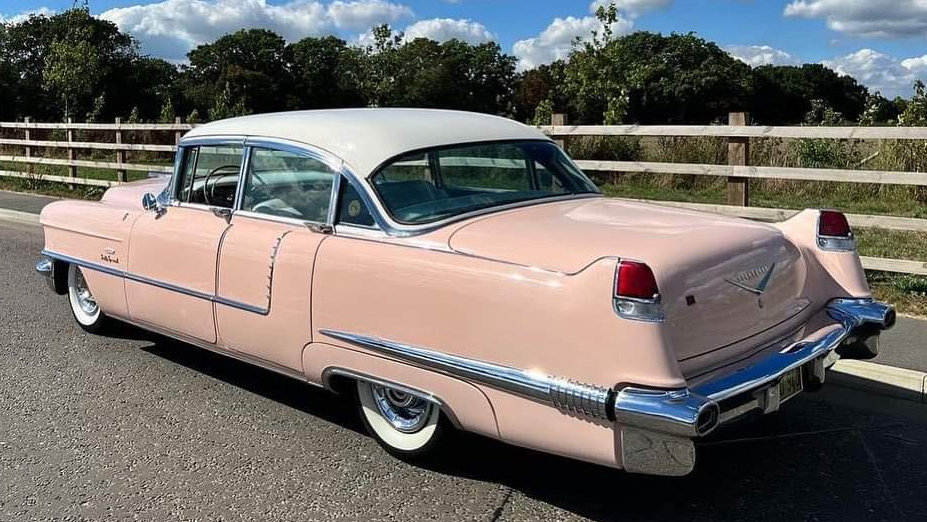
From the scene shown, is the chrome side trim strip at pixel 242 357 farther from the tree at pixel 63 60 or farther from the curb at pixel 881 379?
the tree at pixel 63 60

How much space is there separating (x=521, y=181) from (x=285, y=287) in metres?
1.37

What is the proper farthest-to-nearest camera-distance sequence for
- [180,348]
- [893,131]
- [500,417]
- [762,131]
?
[762,131] < [893,131] < [180,348] < [500,417]

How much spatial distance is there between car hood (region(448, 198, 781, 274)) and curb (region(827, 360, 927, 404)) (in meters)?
1.53

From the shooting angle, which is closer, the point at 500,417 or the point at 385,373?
the point at 500,417

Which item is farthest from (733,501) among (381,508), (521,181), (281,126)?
(281,126)

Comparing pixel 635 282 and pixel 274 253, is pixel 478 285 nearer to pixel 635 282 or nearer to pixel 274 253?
pixel 635 282

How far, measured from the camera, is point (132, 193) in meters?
5.54

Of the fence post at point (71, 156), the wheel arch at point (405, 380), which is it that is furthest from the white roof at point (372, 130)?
the fence post at point (71, 156)

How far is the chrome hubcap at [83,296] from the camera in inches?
230

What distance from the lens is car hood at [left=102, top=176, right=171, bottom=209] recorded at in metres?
5.35

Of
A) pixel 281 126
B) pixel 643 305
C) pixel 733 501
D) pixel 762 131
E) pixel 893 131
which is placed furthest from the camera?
pixel 762 131

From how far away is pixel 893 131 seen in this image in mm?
6691

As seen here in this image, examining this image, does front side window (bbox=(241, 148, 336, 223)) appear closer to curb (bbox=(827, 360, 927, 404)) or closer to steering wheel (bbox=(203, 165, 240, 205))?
steering wheel (bbox=(203, 165, 240, 205))

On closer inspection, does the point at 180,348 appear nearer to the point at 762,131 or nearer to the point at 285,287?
the point at 285,287
